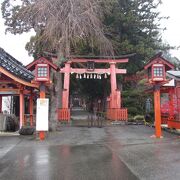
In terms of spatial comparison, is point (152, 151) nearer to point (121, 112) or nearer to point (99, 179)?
point (99, 179)

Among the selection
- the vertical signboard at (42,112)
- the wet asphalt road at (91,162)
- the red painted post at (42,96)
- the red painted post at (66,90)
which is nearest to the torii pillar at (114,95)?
the red painted post at (66,90)

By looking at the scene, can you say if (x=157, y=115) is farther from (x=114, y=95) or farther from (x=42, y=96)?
(x=114, y=95)

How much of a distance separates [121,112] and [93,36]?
9.33 metres

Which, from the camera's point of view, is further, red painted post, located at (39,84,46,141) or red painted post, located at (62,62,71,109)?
red painted post, located at (62,62,71,109)

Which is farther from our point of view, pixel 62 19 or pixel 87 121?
pixel 87 121

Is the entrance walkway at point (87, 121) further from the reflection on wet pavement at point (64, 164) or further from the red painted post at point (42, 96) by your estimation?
the reflection on wet pavement at point (64, 164)

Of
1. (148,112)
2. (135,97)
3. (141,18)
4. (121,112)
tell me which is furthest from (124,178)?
(141,18)

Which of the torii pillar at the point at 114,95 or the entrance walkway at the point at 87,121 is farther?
the torii pillar at the point at 114,95

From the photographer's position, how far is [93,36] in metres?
18.6

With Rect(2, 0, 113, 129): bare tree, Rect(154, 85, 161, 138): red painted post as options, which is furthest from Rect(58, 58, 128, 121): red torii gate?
Rect(154, 85, 161, 138): red painted post

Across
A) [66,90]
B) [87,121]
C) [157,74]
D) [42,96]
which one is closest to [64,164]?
[42,96]

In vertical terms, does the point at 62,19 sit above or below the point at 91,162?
above

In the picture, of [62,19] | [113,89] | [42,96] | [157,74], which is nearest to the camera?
[42,96]

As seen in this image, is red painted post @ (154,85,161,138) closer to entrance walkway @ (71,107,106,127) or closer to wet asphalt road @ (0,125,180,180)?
wet asphalt road @ (0,125,180,180)
